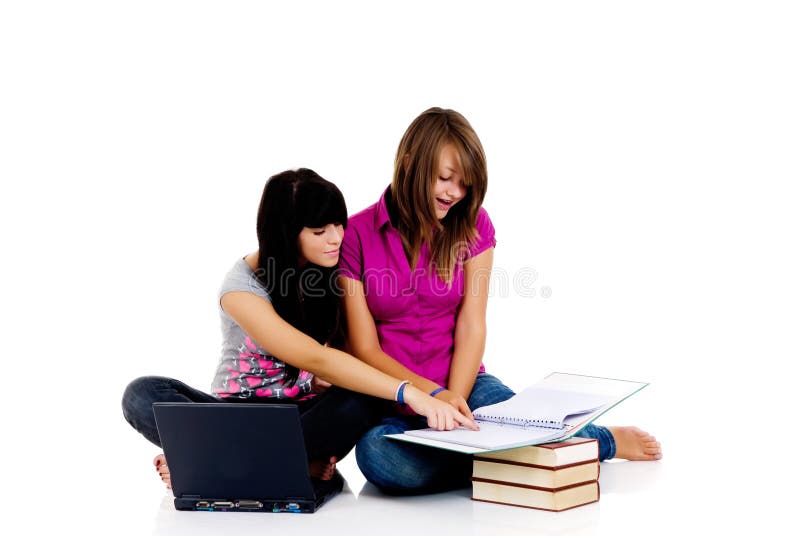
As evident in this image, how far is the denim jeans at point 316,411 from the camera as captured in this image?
2.53 m

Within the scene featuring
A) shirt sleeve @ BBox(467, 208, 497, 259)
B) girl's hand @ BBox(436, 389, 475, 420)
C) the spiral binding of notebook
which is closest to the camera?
the spiral binding of notebook

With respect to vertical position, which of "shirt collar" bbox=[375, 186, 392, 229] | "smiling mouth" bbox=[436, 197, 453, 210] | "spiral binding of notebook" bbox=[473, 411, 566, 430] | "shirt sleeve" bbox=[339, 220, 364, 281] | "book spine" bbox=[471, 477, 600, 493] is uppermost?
"smiling mouth" bbox=[436, 197, 453, 210]

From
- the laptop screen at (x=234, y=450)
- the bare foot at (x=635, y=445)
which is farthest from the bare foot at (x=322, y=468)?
the bare foot at (x=635, y=445)

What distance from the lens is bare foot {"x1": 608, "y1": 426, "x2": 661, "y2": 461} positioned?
298 centimetres

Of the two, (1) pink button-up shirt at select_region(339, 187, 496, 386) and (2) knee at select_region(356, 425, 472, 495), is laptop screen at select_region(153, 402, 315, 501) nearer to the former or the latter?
(2) knee at select_region(356, 425, 472, 495)

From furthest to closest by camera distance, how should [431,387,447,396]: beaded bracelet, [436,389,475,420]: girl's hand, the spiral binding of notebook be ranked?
[431,387,447,396]: beaded bracelet → [436,389,475,420]: girl's hand → the spiral binding of notebook

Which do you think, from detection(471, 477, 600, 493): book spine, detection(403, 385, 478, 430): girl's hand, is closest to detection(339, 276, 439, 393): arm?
detection(403, 385, 478, 430): girl's hand

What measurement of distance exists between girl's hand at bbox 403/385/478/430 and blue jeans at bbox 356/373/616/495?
4.4 inches

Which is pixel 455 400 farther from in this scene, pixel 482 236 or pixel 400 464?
pixel 482 236

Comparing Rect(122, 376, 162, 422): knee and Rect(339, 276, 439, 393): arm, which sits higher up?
Rect(339, 276, 439, 393): arm

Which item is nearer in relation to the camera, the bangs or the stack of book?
the stack of book

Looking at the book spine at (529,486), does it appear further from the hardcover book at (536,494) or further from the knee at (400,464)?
the knee at (400,464)

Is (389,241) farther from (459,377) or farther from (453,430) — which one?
(453,430)

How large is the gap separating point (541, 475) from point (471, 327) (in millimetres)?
590
